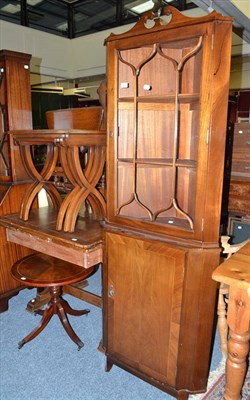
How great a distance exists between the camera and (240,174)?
3.51 m

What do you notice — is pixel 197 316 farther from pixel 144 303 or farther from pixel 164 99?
pixel 164 99

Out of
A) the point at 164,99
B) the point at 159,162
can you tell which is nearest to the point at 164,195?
the point at 159,162

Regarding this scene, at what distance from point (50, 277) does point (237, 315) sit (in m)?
1.14

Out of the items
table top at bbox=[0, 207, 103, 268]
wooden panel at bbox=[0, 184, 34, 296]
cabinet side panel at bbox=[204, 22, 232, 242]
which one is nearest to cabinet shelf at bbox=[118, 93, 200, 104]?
cabinet side panel at bbox=[204, 22, 232, 242]

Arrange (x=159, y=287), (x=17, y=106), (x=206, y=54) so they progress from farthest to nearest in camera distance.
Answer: (x=17, y=106)
(x=159, y=287)
(x=206, y=54)

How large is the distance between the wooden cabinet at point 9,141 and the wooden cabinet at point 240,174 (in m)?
2.25

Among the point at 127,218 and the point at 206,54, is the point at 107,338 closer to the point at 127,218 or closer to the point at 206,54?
the point at 127,218

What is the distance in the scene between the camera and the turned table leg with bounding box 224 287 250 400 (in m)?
1.30

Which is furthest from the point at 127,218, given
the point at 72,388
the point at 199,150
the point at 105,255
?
the point at 72,388

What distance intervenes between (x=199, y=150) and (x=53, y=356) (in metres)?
1.59

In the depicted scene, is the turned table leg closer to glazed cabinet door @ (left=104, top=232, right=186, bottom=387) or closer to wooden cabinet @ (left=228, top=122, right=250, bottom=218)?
glazed cabinet door @ (left=104, top=232, right=186, bottom=387)

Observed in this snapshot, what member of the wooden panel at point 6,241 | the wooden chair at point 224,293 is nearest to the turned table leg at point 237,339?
the wooden chair at point 224,293

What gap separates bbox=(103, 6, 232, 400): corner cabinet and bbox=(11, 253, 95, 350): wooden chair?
33cm

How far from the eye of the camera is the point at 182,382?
1.58 m
